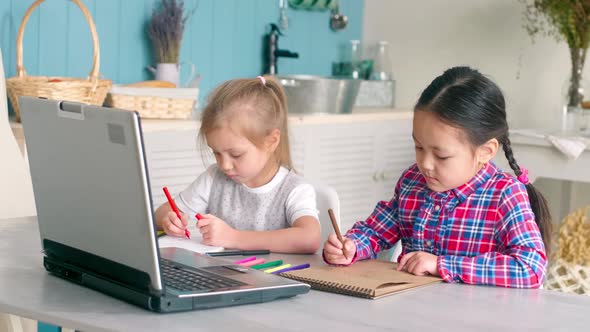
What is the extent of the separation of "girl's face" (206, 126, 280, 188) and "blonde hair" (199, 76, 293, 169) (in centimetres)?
2

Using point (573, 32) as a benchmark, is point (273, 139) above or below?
below

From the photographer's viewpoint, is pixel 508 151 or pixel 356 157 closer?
pixel 508 151

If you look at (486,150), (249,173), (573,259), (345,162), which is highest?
(486,150)

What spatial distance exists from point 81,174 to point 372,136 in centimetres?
246

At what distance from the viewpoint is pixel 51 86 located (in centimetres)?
252

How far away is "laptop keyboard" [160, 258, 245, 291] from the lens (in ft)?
4.25

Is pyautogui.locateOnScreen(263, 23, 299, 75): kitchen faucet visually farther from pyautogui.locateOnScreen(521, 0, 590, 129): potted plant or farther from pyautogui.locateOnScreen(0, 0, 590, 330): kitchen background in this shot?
pyautogui.locateOnScreen(521, 0, 590, 129): potted plant

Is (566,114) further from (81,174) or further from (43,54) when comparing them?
(81,174)

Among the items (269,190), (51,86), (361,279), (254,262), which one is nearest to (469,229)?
(361,279)

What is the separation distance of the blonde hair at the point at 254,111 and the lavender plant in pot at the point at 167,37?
1236mm

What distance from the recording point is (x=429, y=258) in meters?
1.53

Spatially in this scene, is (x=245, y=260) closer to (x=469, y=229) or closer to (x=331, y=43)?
(x=469, y=229)

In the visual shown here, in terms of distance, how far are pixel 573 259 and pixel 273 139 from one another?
4.57 ft

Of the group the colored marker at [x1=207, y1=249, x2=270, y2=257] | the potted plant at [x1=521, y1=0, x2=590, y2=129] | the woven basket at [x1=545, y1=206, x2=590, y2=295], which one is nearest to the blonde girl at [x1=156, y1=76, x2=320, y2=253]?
the colored marker at [x1=207, y1=249, x2=270, y2=257]
